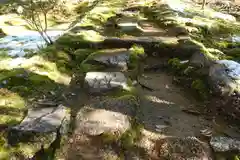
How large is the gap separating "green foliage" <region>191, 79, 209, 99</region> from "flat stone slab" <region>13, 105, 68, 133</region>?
9.36 ft

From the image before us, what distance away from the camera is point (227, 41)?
9.88 m

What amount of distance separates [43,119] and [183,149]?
2.26 m

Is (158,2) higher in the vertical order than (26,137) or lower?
lower

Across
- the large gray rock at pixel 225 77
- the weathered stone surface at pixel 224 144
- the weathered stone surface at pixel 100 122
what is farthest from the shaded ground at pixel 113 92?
the large gray rock at pixel 225 77

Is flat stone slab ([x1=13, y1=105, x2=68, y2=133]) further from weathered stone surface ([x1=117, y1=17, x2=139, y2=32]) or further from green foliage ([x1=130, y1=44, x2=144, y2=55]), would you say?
weathered stone surface ([x1=117, y1=17, x2=139, y2=32])

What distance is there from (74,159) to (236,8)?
13539mm

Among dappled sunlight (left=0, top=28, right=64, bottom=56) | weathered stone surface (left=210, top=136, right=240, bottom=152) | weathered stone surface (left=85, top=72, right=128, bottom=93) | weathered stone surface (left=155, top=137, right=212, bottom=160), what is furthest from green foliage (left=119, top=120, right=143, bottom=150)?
dappled sunlight (left=0, top=28, right=64, bottom=56)

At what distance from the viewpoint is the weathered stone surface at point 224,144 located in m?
4.81

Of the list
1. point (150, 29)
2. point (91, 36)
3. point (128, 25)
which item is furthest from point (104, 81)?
point (150, 29)

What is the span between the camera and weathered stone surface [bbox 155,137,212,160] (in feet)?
15.2

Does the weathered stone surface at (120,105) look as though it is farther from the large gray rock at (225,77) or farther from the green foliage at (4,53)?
the green foliage at (4,53)

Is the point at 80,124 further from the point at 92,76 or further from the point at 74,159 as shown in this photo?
the point at 92,76

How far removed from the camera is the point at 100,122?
5043 mm

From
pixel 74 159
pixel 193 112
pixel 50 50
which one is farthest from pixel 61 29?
pixel 74 159
